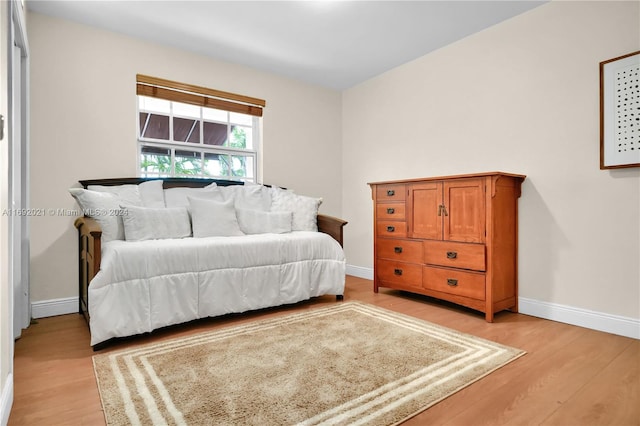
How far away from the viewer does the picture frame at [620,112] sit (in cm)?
215

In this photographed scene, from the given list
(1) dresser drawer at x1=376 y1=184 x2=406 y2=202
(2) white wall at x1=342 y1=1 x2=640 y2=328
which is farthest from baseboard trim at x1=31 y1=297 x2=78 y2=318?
(2) white wall at x1=342 y1=1 x2=640 y2=328

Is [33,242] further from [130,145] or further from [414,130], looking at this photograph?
[414,130]

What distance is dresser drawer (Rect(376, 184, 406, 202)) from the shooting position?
3.14 metres

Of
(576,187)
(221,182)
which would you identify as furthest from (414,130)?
(221,182)

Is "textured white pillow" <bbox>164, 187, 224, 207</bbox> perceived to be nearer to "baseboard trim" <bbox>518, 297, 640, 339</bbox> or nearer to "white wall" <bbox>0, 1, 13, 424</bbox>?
"white wall" <bbox>0, 1, 13, 424</bbox>

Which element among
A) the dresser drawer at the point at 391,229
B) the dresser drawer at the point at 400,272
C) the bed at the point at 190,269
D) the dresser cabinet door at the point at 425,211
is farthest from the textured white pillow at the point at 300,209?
the dresser cabinet door at the point at 425,211

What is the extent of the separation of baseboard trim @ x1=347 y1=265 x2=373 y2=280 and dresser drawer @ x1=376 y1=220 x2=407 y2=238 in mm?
854

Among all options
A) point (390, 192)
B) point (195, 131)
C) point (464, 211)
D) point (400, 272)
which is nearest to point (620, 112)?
point (464, 211)

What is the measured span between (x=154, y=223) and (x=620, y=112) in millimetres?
3215

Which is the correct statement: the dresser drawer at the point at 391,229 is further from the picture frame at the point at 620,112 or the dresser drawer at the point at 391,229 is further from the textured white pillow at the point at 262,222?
the picture frame at the point at 620,112

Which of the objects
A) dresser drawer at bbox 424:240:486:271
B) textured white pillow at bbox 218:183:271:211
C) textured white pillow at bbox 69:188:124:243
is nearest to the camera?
textured white pillow at bbox 69:188:124:243

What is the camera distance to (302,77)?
13.3 ft

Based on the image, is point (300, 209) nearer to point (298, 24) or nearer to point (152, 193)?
point (152, 193)

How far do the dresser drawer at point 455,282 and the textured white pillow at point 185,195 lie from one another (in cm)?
195
